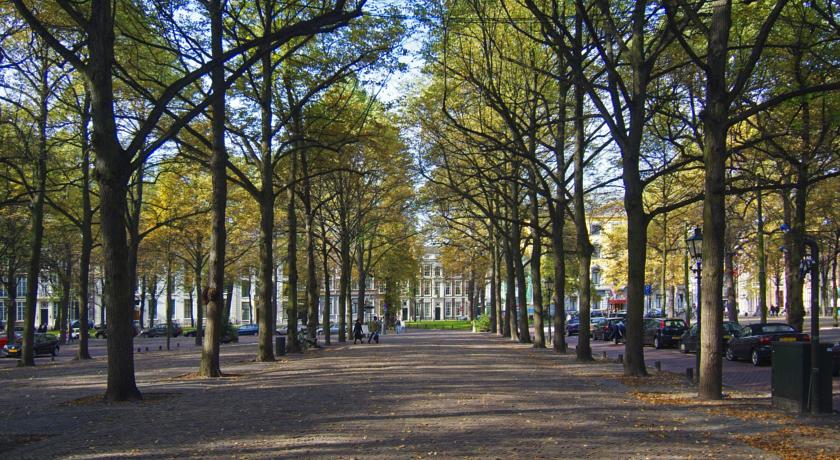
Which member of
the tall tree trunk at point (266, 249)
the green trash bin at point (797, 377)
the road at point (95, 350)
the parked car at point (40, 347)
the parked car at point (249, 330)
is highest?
the tall tree trunk at point (266, 249)

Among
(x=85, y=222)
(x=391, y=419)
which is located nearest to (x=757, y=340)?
(x=391, y=419)

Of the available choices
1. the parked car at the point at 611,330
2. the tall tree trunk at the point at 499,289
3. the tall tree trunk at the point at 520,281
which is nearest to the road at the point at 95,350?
the tall tree trunk at the point at 499,289

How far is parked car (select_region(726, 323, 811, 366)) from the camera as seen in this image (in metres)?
24.1

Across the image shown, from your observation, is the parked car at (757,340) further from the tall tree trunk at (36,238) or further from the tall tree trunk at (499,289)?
the tall tree trunk at (36,238)

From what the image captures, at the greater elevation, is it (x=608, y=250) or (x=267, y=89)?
(x=267, y=89)

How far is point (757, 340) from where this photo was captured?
2458 centimetres

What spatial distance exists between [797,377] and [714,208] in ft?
10.5

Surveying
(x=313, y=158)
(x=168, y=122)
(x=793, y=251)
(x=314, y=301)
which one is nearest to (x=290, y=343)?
(x=314, y=301)

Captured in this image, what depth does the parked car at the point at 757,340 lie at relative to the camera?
24.1 m

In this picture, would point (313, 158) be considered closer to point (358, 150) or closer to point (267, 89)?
point (358, 150)

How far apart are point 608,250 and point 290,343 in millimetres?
38219

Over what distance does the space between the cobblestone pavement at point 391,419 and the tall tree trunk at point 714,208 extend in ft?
2.78

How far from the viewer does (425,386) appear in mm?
16078

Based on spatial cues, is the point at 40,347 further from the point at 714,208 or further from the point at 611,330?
the point at 714,208
